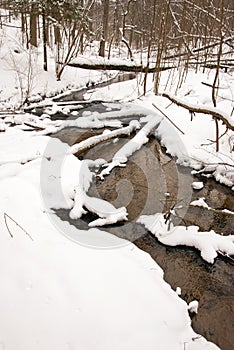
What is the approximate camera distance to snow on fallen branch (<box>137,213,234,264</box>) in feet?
12.3

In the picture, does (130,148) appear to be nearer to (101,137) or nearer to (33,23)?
(101,137)

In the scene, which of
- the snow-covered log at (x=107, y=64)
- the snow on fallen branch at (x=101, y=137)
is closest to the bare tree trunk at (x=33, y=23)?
the snow-covered log at (x=107, y=64)

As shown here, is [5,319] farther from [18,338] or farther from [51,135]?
[51,135]

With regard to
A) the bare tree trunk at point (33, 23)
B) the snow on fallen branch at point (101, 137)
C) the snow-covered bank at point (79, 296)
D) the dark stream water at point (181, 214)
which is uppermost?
the bare tree trunk at point (33, 23)

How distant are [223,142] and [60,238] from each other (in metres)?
4.49

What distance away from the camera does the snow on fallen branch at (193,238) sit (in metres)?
3.74

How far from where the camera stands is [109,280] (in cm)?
294

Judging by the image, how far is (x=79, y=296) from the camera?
268 centimetres

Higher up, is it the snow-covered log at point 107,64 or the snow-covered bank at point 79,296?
the snow-covered log at point 107,64

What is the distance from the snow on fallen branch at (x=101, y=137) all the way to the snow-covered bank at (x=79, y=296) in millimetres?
2348

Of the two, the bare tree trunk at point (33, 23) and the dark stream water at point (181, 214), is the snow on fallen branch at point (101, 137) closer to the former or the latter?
the dark stream water at point (181, 214)

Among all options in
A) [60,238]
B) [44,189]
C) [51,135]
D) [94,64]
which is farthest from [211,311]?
[94,64]

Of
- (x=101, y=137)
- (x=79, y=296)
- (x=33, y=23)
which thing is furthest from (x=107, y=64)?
(x=79, y=296)

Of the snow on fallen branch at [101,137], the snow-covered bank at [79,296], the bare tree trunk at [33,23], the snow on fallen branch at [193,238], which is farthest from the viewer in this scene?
the bare tree trunk at [33,23]
